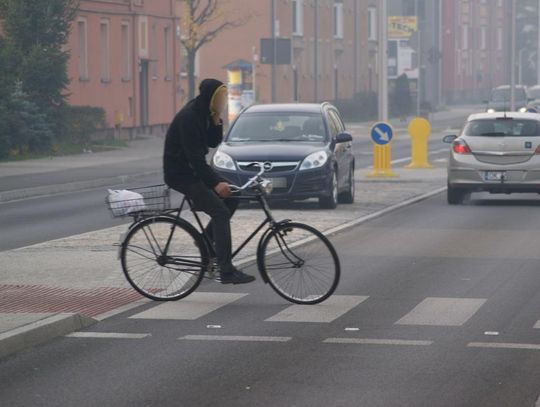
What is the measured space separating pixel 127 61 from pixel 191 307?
42.3 meters

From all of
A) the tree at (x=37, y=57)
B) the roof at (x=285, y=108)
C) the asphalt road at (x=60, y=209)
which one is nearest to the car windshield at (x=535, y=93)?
the asphalt road at (x=60, y=209)

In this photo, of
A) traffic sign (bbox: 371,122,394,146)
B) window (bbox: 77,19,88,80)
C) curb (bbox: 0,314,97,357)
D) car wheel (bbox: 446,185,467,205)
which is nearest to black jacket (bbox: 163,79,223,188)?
curb (bbox: 0,314,97,357)

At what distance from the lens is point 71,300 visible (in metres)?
12.2

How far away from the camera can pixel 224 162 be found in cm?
2181

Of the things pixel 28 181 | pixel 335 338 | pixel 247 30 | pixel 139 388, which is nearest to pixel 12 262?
pixel 335 338

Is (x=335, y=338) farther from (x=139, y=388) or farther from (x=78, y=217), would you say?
(x=78, y=217)

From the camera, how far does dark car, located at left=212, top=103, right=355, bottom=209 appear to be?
71.6 feet

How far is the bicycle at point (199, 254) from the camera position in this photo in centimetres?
1227

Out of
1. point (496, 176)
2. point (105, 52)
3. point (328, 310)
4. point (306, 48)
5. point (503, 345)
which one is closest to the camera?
point (503, 345)

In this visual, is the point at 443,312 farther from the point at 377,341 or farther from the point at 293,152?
the point at 293,152

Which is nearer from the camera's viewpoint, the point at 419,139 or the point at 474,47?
the point at 419,139

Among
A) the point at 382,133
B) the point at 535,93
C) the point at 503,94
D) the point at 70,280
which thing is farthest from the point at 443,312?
the point at 535,93

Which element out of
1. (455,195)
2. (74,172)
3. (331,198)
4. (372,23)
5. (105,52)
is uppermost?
(372,23)

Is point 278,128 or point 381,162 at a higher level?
point 278,128
